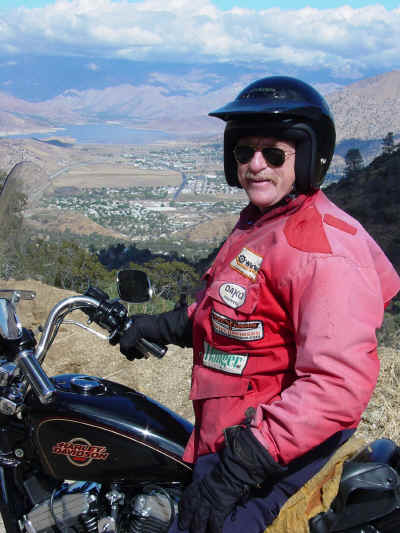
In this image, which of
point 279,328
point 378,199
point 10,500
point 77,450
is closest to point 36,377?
point 77,450

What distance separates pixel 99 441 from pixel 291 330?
3.16 ft

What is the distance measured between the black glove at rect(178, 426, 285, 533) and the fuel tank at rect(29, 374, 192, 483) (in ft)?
1.38

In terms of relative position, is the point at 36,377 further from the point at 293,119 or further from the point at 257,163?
the point at 293,119

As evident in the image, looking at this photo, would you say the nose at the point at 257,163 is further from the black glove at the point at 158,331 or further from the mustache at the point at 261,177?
the black glove at the point at 158,331

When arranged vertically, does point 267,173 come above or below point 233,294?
above

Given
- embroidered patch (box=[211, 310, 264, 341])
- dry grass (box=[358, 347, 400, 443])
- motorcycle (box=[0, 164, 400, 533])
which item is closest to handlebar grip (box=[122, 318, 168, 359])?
motorcycle (box=[0, 164, 400, 533])

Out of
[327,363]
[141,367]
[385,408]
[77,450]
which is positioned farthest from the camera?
[141,367]

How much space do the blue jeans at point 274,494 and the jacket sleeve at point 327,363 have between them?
27 cm

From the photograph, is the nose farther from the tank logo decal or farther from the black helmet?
the tank logo decal

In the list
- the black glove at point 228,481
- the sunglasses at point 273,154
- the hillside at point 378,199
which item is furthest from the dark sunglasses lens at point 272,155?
the hillside at point 378,199

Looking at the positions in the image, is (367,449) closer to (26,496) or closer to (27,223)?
(26,496)

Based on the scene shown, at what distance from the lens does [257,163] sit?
6.81ft

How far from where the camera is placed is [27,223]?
A: 249 centimetres

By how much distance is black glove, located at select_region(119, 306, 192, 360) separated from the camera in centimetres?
252
